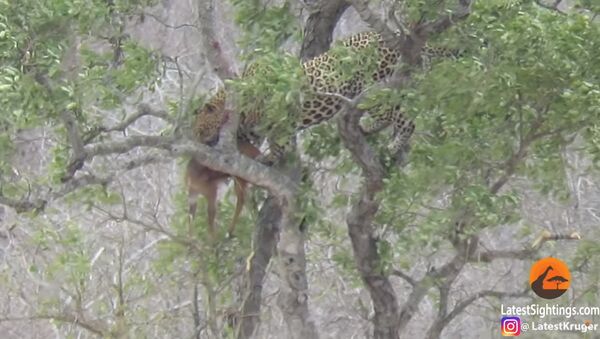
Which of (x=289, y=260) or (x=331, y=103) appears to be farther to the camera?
(x=289, y=260)

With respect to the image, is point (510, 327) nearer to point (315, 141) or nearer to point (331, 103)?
point (315, 141)

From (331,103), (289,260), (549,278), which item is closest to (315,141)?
(331,103)

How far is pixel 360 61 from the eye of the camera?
5812 mm

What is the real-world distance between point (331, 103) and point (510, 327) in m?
1.71

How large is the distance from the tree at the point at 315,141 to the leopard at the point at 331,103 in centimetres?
11

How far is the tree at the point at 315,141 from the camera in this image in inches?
207

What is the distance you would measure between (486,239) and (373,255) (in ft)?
10.6

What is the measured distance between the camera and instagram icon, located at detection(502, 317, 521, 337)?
22.8 feet

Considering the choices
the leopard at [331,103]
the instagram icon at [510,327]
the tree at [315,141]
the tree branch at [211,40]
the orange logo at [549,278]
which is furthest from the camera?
the instagram icon at [510,327]

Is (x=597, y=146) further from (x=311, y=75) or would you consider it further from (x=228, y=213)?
(x=228, y=213)

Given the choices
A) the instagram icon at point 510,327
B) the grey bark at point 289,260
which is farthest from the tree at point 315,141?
the instagram icon at point 510,327

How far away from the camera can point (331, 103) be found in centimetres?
653

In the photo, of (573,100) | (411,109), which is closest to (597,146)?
(573,100)

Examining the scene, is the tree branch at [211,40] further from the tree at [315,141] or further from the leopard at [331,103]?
the leopard at [331,103]
